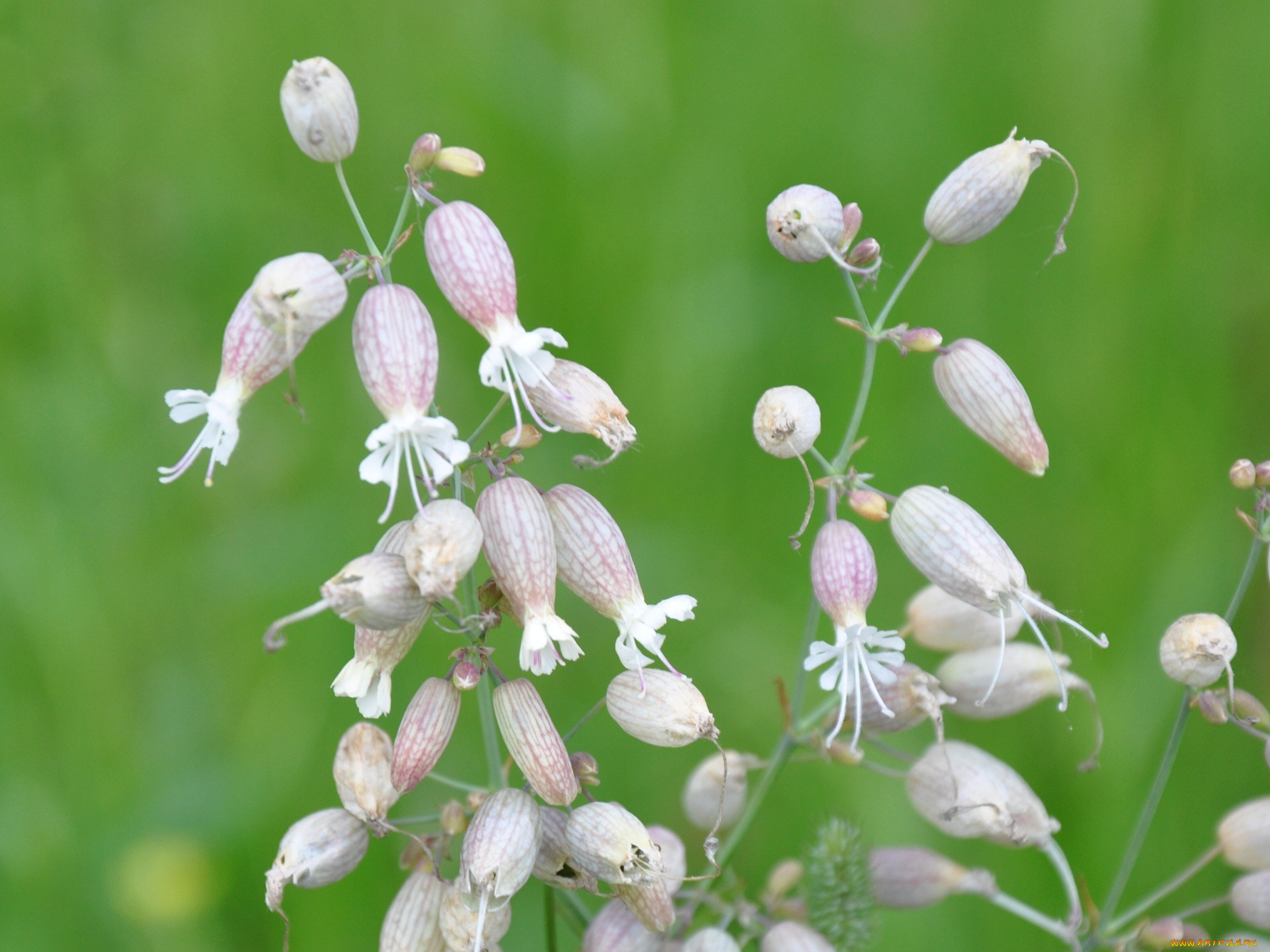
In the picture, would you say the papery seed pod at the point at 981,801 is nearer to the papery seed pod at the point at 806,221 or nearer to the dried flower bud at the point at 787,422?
the dried flower bud at the point at 787,422

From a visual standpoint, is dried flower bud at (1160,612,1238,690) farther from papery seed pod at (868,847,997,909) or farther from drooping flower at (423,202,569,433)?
drooping flower at (423,202,569,433)

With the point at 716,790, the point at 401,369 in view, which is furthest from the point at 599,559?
the point at 716,790

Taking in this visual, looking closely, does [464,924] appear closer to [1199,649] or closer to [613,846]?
[613,846]

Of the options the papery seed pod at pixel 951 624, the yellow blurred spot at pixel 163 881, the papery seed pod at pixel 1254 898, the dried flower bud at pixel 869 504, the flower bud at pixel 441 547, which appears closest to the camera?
the flower bud at pixel 441 547

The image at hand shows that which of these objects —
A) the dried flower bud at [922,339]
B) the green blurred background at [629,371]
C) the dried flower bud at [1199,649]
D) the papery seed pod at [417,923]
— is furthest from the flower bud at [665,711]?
the green blurred background at [629,371]

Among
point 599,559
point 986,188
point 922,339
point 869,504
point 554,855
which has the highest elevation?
point 986,188

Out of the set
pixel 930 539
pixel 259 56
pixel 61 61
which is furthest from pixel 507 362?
pixel 259 56
